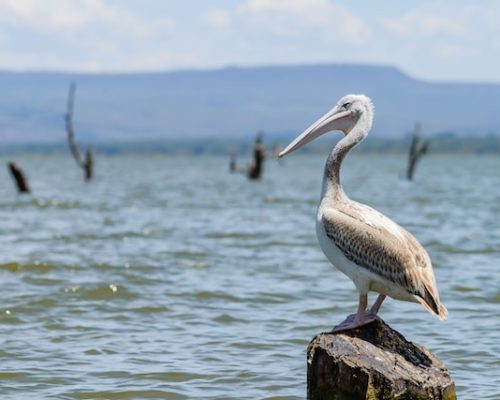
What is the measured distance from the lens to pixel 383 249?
325 inches

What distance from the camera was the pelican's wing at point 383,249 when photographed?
8094 millimetres

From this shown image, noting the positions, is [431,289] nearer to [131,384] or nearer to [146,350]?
[131,384]

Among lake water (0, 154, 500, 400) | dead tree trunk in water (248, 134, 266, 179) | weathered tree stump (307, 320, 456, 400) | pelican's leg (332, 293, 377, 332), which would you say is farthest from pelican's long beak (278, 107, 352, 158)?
dead tree trunk in water (248, 134, 266, 179)

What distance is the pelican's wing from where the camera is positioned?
809cm

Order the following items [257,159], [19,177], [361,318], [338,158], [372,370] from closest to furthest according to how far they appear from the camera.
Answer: [372,370] → [361,318] → [338,158] → [19,177] → [257,159]

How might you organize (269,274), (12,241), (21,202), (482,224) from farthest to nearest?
(21,202), (482,224), (12,241), (269,274)

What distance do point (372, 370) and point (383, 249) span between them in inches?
41.2

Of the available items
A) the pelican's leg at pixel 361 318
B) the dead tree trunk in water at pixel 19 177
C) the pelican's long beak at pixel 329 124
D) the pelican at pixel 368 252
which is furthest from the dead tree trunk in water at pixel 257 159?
the pelican's leg at pixel 361 318

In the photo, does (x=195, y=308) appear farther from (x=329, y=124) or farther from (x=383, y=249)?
(x=383, y=249)

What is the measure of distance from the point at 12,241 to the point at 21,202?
14.0 metres

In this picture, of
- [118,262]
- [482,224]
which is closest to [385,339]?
[118,262]

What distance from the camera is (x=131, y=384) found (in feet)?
31.8

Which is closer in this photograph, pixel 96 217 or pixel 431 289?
pixel 431 289

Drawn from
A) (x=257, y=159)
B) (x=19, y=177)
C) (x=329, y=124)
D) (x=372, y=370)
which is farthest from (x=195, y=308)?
(x=257, y=159)
